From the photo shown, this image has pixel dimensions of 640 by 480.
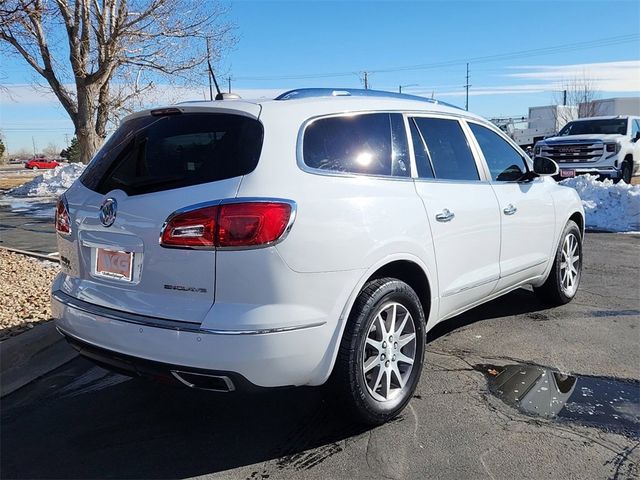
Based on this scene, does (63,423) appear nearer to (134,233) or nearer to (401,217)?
(134,233)

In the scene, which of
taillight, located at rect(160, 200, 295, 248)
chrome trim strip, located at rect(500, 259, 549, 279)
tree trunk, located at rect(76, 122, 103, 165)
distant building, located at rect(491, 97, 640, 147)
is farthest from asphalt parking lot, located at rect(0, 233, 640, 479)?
distant building, located at rect(491, 97, 640, 147)

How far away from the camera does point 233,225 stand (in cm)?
266

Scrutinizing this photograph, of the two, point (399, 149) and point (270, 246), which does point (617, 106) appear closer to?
point (399, 149)

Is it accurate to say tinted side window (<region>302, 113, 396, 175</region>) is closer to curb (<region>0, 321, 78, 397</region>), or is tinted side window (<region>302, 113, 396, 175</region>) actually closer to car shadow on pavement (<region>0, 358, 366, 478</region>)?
car shadow on pavement (<region>0, 358, 366, 478</region>)

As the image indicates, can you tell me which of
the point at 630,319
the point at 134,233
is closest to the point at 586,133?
the point at 630,319

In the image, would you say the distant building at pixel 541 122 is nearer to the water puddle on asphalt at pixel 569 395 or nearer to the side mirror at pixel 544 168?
the side mirror at pixel 544 168

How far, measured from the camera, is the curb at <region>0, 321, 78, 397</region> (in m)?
4.00

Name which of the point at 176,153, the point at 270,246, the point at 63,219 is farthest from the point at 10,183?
the point at 270,246

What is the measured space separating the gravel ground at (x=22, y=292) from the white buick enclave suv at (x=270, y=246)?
166 cm

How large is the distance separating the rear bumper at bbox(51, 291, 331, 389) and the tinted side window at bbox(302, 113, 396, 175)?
35.8 inches

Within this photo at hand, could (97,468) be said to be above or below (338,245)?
below

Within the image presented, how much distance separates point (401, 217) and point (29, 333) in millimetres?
3067

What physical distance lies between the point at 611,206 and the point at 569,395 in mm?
9063

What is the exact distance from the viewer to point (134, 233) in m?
2.88
